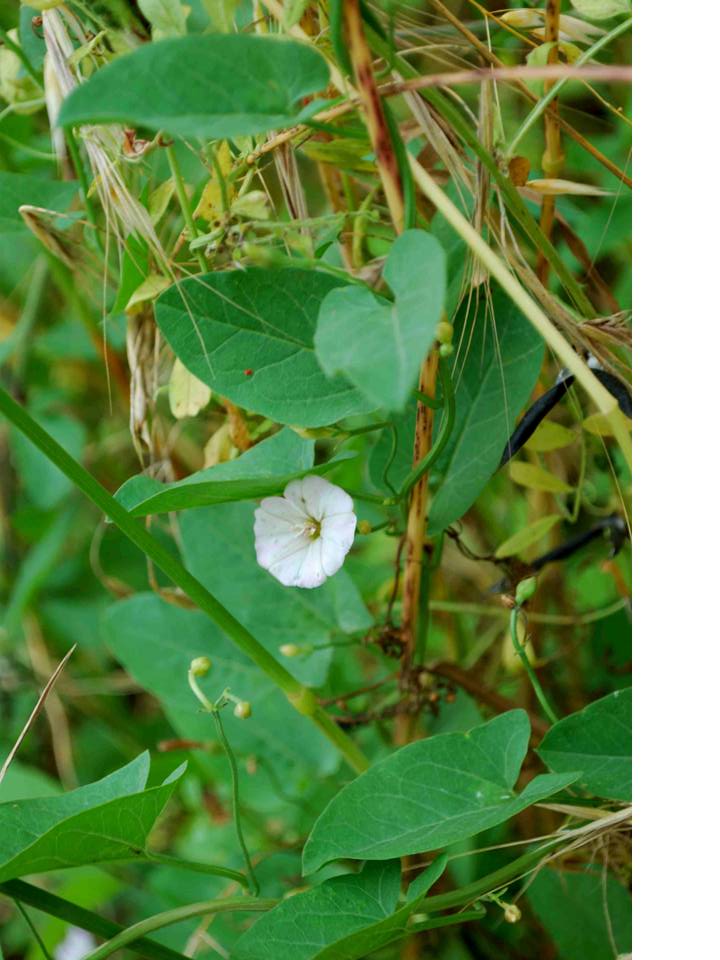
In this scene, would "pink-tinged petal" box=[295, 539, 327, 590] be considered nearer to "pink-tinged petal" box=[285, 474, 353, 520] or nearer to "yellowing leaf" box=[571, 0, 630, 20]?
"pink-tinged petal" box=[285, 474, 353, 520]

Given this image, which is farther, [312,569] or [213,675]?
[213,675]

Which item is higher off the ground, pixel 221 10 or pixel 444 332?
pixel 221 10

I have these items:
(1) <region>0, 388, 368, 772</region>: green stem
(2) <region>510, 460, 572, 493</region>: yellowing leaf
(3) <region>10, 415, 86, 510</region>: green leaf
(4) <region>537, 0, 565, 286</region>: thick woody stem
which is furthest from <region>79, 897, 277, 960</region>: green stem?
(3) <region>10, 415, 86, 510</region>: green leaf

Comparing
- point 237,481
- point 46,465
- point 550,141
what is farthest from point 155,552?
point 46,465

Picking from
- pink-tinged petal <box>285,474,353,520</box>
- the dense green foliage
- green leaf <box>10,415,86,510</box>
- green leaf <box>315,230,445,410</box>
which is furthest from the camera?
green leaf <box>10,415,86,510</box>

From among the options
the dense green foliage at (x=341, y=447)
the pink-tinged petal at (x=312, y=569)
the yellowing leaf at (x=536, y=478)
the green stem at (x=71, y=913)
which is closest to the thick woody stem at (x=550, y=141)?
the dense green foliage at (x=341, y=447)

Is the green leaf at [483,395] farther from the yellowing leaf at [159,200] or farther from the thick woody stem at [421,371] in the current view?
the yellowing leaf at [159,200]

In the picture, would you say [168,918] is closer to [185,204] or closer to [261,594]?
[261,594]
